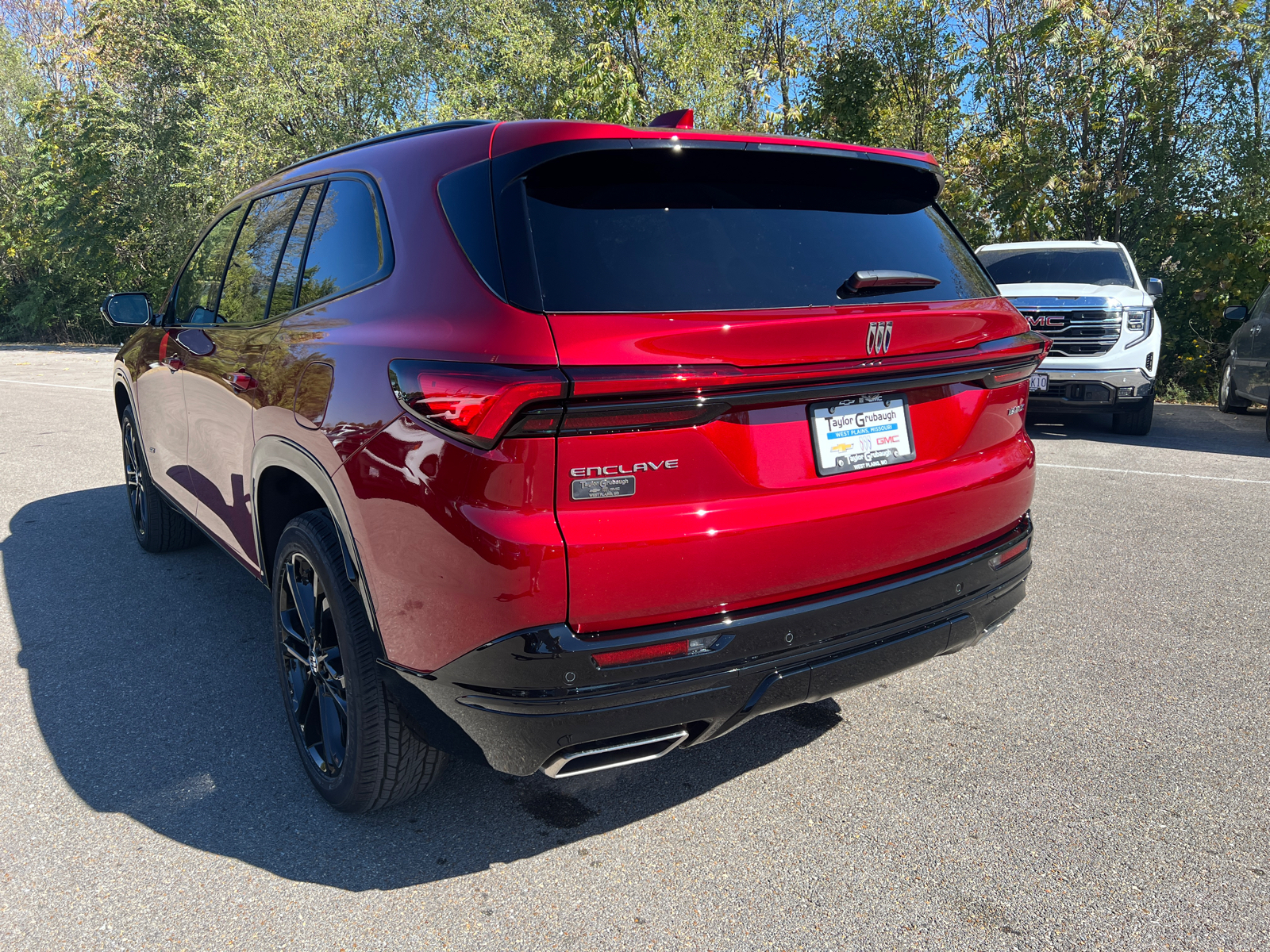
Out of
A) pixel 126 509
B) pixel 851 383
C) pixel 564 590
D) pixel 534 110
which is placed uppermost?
pixel 534 110

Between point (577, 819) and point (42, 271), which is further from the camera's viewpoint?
point (42, 271)

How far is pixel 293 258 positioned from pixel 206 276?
1.29 meters

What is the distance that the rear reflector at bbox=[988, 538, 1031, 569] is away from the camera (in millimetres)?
2789

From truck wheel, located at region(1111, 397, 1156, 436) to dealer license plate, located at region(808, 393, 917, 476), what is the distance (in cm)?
832

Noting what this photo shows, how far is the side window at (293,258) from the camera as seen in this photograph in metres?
3.15

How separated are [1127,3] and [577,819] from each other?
16.9 m

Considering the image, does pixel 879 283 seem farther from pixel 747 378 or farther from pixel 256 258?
pixel 256 258

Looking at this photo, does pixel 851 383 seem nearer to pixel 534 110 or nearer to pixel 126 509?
pixel 126 509

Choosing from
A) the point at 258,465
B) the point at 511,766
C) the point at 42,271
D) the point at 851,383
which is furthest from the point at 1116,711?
the point at 42,271

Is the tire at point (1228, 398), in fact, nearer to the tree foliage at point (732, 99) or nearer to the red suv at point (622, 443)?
the tree foliage at point (732, 99)

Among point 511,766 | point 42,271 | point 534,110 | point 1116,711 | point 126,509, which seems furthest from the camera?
point 42,271

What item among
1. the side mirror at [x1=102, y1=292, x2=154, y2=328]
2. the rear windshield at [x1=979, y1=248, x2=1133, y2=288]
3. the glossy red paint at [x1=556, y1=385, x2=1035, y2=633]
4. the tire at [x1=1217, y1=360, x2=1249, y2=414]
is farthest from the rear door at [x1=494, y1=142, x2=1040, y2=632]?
the tire at [x1=1217, y1=360, x2=1249, y2=414]

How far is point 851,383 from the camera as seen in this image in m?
2.39

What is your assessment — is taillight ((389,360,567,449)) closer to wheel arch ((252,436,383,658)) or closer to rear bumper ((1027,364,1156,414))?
wheel arch ((252,436,383,658))
